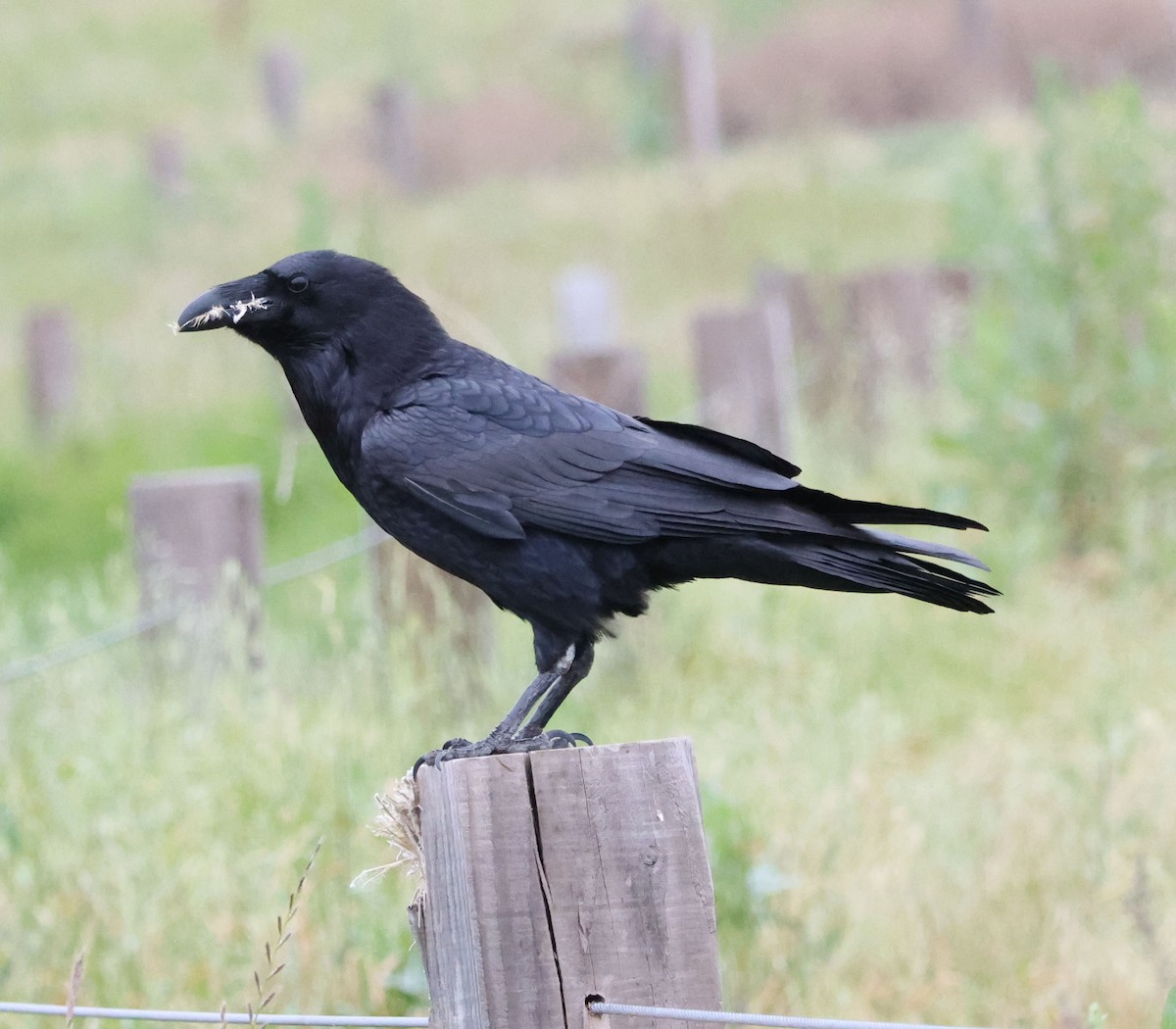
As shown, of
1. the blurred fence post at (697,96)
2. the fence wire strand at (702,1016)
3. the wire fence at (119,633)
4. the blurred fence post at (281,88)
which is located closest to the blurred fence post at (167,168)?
the blurred fence post at (281,88)

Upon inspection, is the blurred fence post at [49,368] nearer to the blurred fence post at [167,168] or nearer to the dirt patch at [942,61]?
the blurred fence post at [167,168]

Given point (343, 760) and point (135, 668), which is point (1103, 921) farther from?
point (135, 668)

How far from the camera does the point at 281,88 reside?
Result: 2573cm

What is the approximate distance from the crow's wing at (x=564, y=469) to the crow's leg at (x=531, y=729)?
233 millimetres

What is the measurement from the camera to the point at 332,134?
25.2 metres

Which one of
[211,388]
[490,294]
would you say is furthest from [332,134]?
[211,388]

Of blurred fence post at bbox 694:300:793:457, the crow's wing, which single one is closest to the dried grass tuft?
the crow's wing

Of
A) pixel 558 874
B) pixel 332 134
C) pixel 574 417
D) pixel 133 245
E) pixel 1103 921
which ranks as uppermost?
pixel 332 134

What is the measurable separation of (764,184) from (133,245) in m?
8.28

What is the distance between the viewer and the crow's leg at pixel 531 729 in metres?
2.33

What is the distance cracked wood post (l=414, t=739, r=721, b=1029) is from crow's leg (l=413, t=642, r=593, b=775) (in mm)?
272

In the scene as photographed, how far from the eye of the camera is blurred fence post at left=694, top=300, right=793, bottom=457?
777 centimetres

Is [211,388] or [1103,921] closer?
[1103,921]

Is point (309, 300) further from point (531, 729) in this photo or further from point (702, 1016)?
point (702, 1016)
